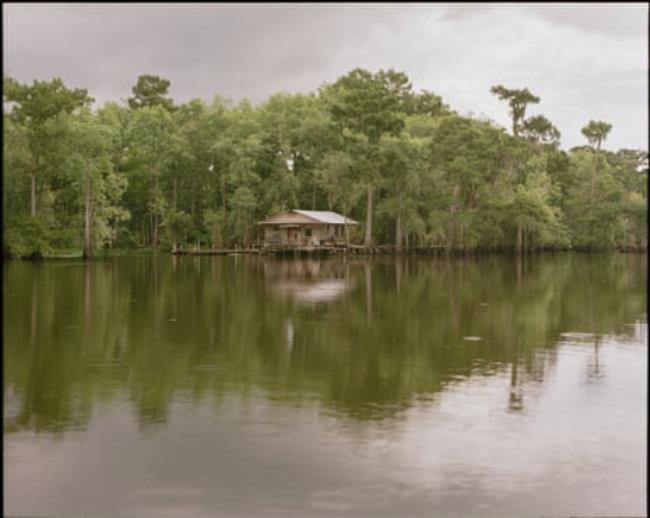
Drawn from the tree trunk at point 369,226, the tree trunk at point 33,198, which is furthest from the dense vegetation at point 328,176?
the tree trunk at point 33,198

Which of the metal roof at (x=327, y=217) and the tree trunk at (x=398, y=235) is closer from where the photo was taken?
the metal roof at (x=327, y=217)

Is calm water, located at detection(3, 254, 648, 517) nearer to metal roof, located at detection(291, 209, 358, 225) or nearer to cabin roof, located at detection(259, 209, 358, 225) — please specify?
cabin roof, located at detection(259, 209, 358, 225)

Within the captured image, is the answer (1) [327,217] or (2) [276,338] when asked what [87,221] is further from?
(2) [276,338]

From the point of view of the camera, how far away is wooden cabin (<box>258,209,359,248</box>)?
2908 inches

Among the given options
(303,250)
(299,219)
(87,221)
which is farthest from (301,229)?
(87,221)

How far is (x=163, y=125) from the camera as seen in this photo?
3172 inches

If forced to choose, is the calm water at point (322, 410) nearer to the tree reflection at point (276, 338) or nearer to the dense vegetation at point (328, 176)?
the tree reflection at point (276, 338)

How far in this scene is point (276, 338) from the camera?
21.7m

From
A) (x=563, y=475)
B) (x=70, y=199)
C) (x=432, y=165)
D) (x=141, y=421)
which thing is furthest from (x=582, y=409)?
(x=432, y=165)

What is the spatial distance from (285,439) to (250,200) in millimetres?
62658

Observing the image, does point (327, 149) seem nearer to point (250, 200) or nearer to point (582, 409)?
point (250, 200)

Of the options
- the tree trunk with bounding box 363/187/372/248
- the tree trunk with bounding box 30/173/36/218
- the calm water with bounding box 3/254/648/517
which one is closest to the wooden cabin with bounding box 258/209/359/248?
the tree trunk with bounding box 363/187/372/248

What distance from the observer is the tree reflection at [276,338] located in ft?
47.9

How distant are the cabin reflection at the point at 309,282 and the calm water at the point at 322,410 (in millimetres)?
4554
